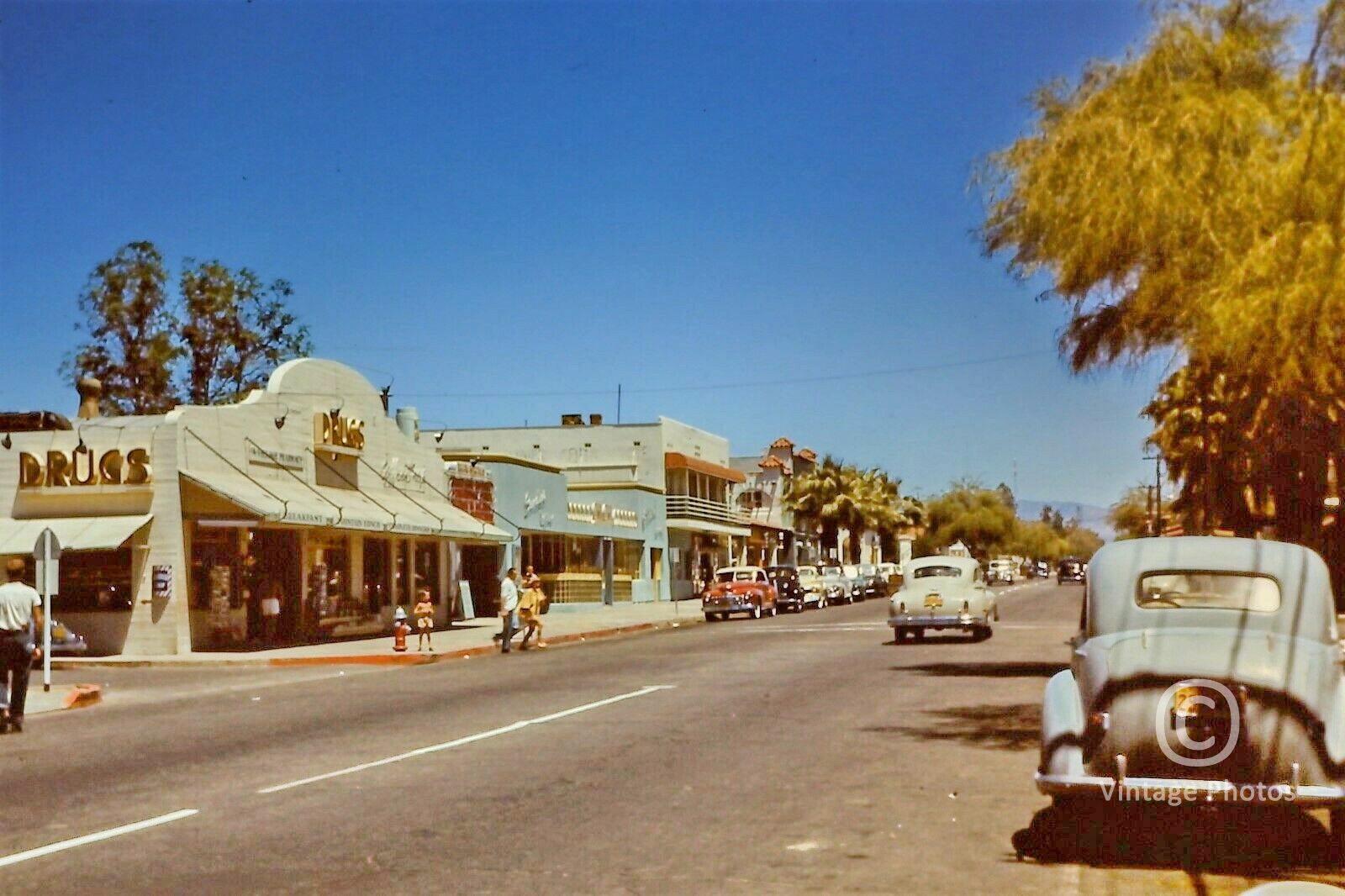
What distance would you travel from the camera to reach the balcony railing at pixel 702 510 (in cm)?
7188

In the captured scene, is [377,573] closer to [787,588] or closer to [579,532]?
[579,532]

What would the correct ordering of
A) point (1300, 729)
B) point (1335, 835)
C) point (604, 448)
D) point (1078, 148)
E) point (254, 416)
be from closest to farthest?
1. point (1300, 729)
2. point (1335, 835)
3. point (1078, 148)
4. point (254, 416)
5. point (604, 448)

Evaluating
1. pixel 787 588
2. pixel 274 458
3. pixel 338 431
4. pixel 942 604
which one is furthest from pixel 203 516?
pixel 787 588

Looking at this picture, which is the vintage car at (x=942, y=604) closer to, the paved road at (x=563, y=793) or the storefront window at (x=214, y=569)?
the paved road at (x=563, y=793)

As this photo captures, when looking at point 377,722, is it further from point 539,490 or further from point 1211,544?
point 539,490

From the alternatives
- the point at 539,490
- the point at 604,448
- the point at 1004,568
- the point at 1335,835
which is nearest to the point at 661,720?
the point at 1335,835

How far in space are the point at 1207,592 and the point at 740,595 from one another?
1591 inches

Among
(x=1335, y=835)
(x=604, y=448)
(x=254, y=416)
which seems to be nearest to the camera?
(x=1335, y=835)

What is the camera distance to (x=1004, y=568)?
103250 millimetres

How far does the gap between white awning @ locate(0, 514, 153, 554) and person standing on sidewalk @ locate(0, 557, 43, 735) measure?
13270mm

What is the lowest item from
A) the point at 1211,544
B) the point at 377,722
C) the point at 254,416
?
the point at 377,722

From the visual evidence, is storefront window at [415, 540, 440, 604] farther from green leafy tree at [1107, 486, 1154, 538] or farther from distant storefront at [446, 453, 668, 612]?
green leafy tree at [1107, 486, 1154, 538]

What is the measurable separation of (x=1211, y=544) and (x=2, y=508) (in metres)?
28.5

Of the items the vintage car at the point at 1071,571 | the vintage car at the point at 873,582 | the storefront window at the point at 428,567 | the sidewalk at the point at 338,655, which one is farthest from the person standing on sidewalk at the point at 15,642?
the vintage car at the point at 1071,571
